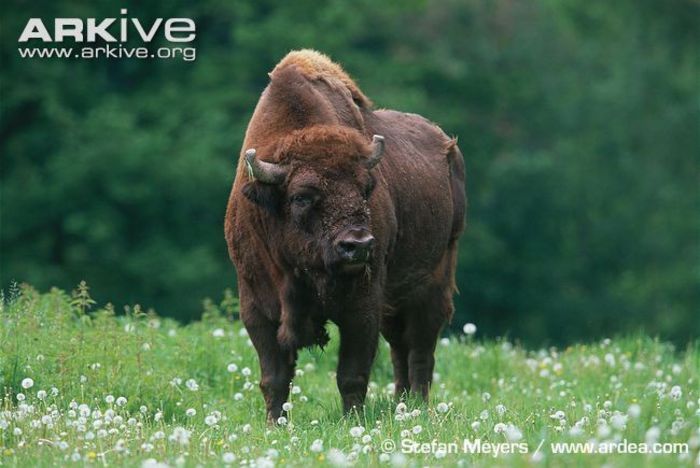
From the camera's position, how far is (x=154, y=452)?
754 centimetres

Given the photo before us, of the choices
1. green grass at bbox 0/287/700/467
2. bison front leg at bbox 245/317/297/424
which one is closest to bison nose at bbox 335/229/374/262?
green grass at bbox 0/287/700/467

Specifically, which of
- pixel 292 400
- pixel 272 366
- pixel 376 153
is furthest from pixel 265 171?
pixel 292 400

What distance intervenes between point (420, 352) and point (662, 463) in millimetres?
5643

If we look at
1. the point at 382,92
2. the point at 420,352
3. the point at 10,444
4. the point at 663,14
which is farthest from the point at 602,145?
the point at 10,444

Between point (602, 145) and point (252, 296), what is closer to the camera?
point (252, 296)

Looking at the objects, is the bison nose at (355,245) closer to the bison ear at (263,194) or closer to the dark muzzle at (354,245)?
the dark muzzle at (354,245)

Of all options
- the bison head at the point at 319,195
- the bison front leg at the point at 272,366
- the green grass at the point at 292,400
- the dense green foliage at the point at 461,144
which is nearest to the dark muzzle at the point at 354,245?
the bison head at the point at 319,195

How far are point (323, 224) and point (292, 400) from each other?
1.89 m

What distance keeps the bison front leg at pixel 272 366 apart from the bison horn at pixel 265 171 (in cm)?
110

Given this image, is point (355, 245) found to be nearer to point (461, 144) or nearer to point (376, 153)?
point (376, 153)

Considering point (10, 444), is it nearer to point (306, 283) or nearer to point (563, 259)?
point (306, 283)

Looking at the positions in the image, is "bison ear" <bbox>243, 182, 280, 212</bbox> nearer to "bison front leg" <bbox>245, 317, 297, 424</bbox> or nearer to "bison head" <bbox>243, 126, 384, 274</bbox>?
"bison head" <bbox>243, 126, 384, 274</bbox>

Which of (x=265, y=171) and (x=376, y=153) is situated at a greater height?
(x=376, y=153)

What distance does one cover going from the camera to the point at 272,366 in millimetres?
10109
